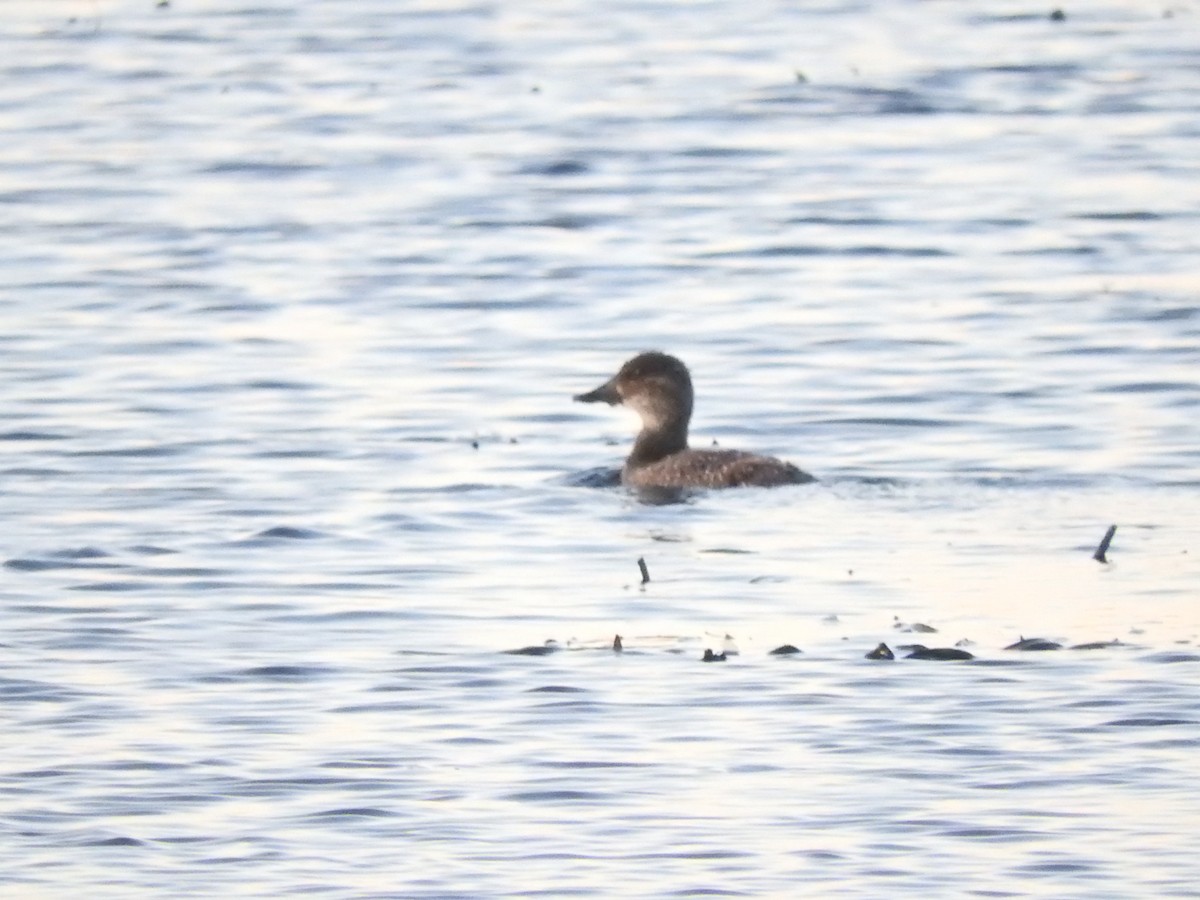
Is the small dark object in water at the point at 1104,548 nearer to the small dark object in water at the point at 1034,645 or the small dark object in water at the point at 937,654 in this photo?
the small dark object in water at the point at 1034,645

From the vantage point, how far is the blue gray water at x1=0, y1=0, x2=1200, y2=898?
8969 millimetres

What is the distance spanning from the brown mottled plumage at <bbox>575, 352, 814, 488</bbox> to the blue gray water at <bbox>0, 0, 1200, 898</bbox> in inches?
7.5

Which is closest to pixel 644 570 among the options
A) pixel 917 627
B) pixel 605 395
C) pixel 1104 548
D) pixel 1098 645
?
pixel 917 627

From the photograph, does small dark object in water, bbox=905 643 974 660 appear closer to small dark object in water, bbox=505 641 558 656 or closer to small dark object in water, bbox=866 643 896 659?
small dark object in water, bbox=866 643 896 659

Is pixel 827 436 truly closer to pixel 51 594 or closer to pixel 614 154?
pixel 51 594

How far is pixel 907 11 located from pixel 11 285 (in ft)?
54.8

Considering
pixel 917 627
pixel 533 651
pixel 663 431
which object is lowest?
pixel 663 431

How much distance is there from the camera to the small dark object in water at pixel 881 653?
10688 mm

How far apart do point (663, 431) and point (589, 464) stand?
1.32 feet

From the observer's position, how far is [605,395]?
16656 millimetres

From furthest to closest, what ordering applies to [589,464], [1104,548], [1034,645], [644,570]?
[589,464]
[1104,548]
[644,570]
[1034,645]

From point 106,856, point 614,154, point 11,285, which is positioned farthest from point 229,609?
point 614,154

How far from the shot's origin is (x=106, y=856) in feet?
28.2

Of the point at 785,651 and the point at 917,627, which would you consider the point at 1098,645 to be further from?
the point at 785,651
